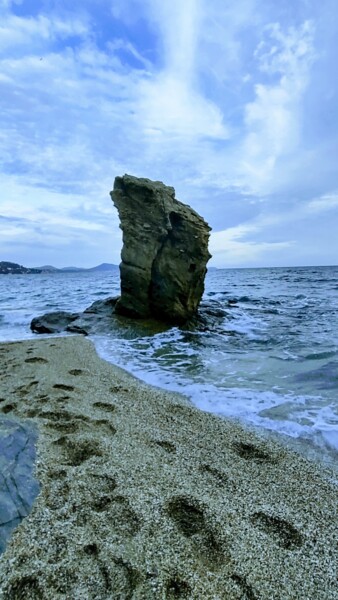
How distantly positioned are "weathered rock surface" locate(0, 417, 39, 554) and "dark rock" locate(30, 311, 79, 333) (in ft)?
30.4

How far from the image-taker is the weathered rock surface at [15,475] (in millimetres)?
2340

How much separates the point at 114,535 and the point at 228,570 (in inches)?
31.7

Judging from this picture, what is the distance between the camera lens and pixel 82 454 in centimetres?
332

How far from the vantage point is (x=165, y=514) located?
2.63 metres

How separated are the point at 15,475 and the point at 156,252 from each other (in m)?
10.4

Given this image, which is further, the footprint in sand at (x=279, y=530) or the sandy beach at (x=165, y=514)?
the footprint in sand at (x=279, y=530)

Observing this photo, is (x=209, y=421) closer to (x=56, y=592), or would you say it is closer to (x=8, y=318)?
(x=56, y=592)

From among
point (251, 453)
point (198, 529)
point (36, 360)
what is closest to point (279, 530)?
point (198, 529)

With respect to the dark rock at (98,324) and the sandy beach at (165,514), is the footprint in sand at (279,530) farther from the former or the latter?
the dark rock at (98,324)

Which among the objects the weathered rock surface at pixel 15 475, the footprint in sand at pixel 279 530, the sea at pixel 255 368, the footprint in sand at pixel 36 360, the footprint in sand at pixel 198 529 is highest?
the weathered rock surface at pixel 15 475

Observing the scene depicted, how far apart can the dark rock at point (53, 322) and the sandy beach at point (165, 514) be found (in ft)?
26.0

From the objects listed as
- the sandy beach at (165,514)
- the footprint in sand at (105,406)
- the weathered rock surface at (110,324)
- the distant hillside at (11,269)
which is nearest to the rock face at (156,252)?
the weathered rock surface at (110,324)

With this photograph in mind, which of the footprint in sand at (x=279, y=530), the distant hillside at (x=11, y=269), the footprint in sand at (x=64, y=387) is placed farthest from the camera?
the distant hillside at (x=11, y=269)

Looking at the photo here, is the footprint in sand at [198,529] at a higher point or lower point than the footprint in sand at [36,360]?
higher
